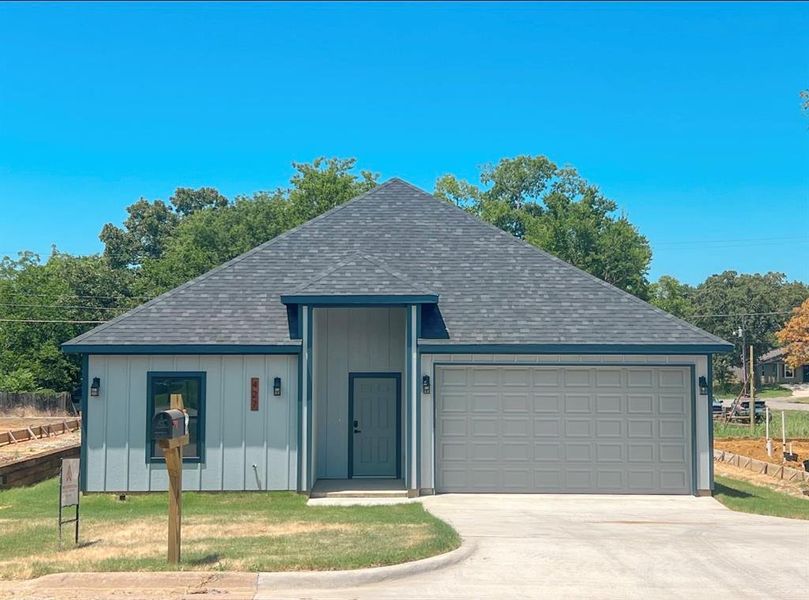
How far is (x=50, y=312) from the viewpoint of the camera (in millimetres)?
51969

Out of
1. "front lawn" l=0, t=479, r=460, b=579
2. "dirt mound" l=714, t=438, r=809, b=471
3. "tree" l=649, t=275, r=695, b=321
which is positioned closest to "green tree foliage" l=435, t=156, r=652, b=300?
"tree" l=649, t=275, r=695, b=321

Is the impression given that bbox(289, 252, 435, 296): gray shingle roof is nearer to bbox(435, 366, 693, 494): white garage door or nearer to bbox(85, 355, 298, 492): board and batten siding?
bbox(435, 366, 693, 494): white garage door

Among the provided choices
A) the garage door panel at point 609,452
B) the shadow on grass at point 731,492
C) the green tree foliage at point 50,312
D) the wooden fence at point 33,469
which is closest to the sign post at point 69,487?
the garage door panel at point 609,452

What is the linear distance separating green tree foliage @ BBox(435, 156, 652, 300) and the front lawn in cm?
3692

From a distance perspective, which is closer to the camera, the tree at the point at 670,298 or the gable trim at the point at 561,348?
the gable trim at the point at 561,348

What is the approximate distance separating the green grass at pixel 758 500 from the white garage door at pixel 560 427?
1293mm

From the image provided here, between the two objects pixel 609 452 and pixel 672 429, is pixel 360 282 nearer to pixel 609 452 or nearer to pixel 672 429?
pixel 609 452

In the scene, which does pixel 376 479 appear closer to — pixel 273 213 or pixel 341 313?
pixel 341 313

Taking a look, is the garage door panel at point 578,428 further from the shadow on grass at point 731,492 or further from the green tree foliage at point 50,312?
the green tree foliage at point 50,312

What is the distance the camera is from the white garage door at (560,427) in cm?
1567

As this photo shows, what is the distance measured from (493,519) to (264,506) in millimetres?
4182

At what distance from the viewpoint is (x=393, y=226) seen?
18.9 metres

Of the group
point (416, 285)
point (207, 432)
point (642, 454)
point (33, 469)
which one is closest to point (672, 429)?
point (642, 454)

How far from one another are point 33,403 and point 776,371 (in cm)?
7787
